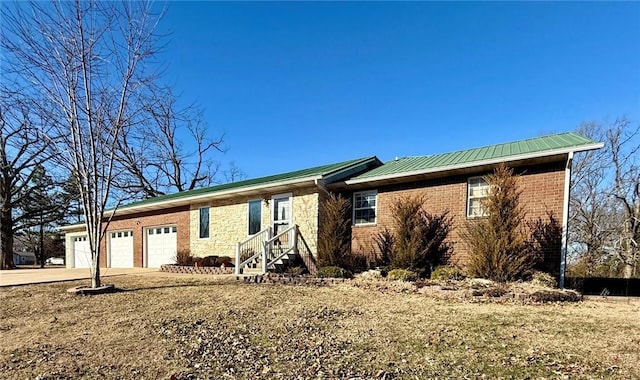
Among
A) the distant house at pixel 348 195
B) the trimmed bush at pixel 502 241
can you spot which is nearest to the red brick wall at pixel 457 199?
the distant house at pixel 348 195

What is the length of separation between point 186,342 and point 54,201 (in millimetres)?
33154

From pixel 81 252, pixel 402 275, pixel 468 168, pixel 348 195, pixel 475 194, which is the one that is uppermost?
pixel 468 168

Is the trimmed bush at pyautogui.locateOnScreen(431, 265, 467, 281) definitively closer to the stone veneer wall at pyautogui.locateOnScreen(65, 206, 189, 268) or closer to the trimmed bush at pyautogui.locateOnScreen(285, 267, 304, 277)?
the trimmed bush at pyautogui.locateOnScreen(285, 267, 304, 277)

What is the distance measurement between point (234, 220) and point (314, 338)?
10640mm

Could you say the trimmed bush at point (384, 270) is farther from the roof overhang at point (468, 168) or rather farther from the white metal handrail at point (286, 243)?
the white metal handrail at point (286, 243)

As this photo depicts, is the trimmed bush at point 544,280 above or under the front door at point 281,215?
under

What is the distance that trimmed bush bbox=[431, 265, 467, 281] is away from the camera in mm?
9027

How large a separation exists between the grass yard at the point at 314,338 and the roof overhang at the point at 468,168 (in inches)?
143

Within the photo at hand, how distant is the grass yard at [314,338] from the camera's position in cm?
379

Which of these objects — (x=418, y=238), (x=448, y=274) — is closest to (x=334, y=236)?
(x=418, y=238)

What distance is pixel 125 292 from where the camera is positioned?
880 cm

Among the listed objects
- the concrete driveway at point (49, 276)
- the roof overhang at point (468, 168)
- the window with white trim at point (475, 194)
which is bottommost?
the concrete driveway at point (49, 276)

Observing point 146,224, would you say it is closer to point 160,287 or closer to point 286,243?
point 286,243

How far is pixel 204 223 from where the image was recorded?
1602 cm
